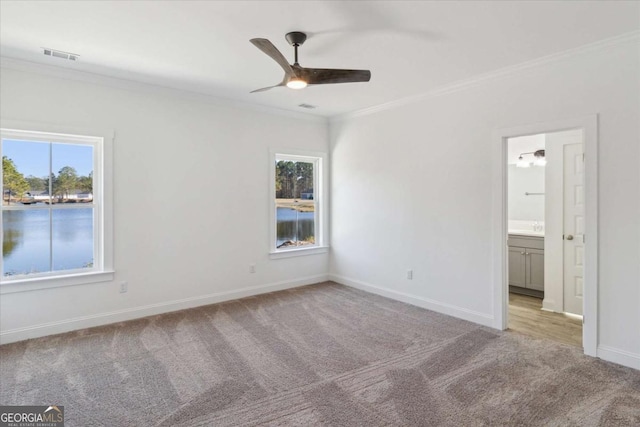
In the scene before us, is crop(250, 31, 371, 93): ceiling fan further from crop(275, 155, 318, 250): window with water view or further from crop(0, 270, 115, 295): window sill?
crop(0, 270, 115, 295): window sill

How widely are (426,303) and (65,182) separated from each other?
14.6 feet

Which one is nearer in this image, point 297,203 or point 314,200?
point 297,203

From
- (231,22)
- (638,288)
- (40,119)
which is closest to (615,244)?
(638,288)

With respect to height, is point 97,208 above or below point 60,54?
below

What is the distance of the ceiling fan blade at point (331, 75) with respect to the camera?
2.87 metres

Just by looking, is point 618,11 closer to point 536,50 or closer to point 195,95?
point 536,50

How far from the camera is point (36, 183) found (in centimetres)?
370

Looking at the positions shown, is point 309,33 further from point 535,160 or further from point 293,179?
point 535,160

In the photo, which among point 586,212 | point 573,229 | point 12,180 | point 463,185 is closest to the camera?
point 586,212

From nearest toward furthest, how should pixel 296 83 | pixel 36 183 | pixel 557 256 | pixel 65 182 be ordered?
pixel 296 83 → pixel 36 183 → pixel 65 182 → pixel 557 256

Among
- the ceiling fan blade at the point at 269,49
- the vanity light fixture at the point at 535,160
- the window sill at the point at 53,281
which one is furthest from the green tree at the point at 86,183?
the vanity light fixture at the point at 535,160

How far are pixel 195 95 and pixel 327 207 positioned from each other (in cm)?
267

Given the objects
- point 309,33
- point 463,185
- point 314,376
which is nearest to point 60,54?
point 309,33

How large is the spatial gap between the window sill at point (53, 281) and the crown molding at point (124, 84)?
6.82 feet
